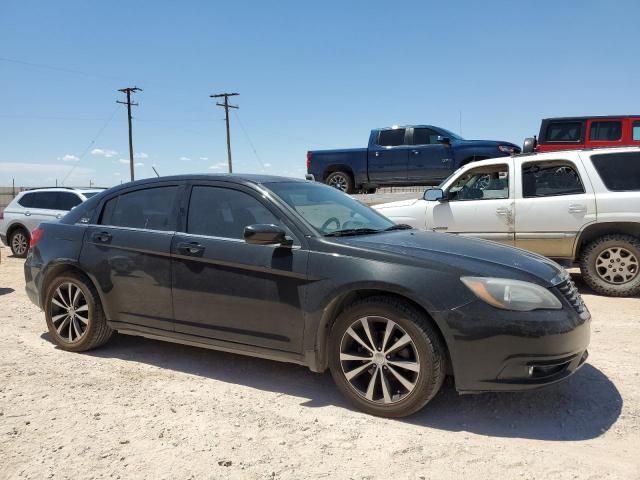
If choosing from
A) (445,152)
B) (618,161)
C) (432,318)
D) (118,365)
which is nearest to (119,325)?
(118,365)

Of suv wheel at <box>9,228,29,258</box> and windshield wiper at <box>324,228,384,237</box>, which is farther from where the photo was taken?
suv wheel at <box>9,228,29,258</box>

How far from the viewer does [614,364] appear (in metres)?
4.49

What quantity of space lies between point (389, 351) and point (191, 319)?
1.63 metres

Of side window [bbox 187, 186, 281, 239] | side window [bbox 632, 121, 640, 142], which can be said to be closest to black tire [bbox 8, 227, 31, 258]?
side window [bbox 187, 186, 281, 239]

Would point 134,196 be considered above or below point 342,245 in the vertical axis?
above

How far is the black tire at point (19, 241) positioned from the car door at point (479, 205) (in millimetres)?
9472

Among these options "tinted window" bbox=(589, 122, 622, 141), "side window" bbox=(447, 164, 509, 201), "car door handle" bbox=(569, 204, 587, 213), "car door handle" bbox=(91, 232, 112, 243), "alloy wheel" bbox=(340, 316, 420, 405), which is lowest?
"alloy wheel" bbox=(340, 316, 420, 405)

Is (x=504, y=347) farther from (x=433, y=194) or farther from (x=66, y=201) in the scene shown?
(x=66, y=201)

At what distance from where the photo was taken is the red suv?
13.7 meters

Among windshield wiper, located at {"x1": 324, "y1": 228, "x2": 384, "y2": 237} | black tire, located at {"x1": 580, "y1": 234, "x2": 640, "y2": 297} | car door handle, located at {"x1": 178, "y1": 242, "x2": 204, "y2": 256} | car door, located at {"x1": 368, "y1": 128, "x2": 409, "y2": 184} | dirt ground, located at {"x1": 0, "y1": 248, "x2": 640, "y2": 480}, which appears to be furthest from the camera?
car door, located at {"x1": 368, "y1": 128, "x2": 409, "y2": 184}

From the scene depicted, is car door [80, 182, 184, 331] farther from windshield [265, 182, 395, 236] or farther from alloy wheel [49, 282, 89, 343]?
windshield [265, 182, 395, 236]

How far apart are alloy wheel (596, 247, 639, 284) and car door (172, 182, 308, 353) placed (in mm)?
4939

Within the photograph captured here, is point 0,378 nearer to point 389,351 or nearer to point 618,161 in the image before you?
point 389,351

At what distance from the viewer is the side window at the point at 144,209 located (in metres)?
4.64
